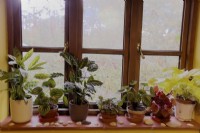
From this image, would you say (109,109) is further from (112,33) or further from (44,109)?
(112,33)

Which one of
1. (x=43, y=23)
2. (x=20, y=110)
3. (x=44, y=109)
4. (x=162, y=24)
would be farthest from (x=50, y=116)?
(x=162, y=24)

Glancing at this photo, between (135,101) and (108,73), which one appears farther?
(108,73)

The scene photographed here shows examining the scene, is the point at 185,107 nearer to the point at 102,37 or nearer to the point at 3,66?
the point at 102,37

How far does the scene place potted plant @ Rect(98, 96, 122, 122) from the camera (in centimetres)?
160

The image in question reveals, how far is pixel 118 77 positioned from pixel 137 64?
0.19 m

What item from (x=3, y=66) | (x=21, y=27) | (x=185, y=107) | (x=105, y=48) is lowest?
(x=185, y=107)

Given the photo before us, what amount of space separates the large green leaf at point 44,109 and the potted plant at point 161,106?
0.79 m

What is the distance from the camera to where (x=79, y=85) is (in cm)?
155

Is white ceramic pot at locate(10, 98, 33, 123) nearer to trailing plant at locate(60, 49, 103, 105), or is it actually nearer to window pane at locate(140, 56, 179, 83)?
trailing plant at locate(60, 49, 103, 105)

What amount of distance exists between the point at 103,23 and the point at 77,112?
72 centimetres

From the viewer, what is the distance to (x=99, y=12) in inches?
67.1

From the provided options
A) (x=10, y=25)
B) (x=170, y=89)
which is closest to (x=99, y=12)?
(x=10, y=25)

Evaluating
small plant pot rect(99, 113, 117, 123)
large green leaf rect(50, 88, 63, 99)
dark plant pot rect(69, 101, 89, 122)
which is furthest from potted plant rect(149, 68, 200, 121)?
large green leaf rect(50, 88, 63, 99)

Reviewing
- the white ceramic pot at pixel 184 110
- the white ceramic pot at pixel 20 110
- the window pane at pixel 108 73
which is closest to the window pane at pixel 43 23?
the window pane at pixel 108 73
